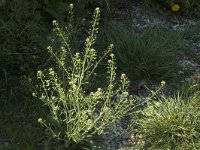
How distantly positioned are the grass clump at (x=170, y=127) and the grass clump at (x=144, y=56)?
662 millimetres

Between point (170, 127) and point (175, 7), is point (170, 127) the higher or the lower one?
the lower one

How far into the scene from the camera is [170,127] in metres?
3.57

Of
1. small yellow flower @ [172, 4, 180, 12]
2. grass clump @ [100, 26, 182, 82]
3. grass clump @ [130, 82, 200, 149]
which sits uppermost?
small yellow flower @ [172, 4, 180, 12]

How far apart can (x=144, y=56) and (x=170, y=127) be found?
0.98 m

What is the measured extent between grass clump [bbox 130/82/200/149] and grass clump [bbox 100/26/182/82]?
2.17 ft

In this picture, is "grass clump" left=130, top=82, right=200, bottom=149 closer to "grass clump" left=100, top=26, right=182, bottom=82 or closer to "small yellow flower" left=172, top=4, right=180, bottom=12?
"grass clump" left=100, top=26, right=182, bottom=82

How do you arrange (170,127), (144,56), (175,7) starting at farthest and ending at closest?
1. (175,7)
2. (144,56)
3. (170,127)

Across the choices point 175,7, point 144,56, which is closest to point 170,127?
point 144,56

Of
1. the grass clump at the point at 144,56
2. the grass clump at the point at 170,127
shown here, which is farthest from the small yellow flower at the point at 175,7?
the grass clump at the point at 170,127

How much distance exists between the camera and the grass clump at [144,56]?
4328mm

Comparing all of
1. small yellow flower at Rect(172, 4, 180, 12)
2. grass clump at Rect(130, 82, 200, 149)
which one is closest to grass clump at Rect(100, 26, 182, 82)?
grass clump at Rect(130, 82, 200, 149)

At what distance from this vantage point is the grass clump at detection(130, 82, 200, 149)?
3.55 m

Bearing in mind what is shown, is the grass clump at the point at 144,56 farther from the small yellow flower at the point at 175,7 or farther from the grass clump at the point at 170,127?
the small yellow flower at the point at 175,7

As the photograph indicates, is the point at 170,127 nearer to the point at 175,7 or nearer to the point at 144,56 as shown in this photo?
the point at 144,56
